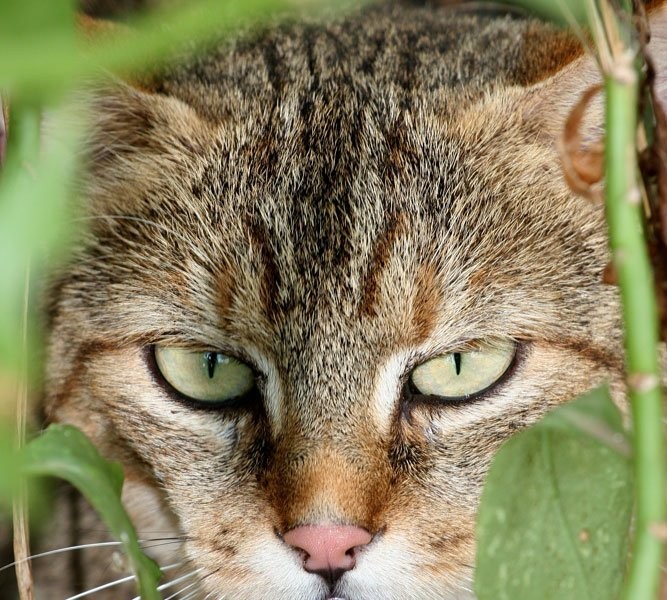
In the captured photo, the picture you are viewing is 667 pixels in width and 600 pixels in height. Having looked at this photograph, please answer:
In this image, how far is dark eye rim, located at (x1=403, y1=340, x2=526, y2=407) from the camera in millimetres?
1524

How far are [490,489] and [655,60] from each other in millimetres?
814

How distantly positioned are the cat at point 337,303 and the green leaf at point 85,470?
1.14ft

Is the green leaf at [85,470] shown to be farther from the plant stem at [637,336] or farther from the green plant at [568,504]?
the plant stem at [637,336]

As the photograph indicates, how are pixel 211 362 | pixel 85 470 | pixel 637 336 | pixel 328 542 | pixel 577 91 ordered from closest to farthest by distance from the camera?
pixel 637 336, pixel 85 470, pixel 328 542, pixel 577 91, pixel 211 362

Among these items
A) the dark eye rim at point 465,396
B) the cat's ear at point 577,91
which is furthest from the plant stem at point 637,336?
the dark eye rim at point 465,396

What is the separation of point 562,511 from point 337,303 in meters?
0.56

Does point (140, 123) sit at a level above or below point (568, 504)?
above

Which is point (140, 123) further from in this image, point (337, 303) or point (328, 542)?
point (328, 542)

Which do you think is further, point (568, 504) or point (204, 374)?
point (204, 374)

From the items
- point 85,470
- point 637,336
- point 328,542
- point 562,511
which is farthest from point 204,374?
point 637,336

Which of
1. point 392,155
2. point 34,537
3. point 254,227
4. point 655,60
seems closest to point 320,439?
point 254,227

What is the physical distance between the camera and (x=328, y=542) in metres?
1.35

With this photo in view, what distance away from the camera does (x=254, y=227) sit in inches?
58.9

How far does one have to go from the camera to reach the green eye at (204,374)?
1.57 m
